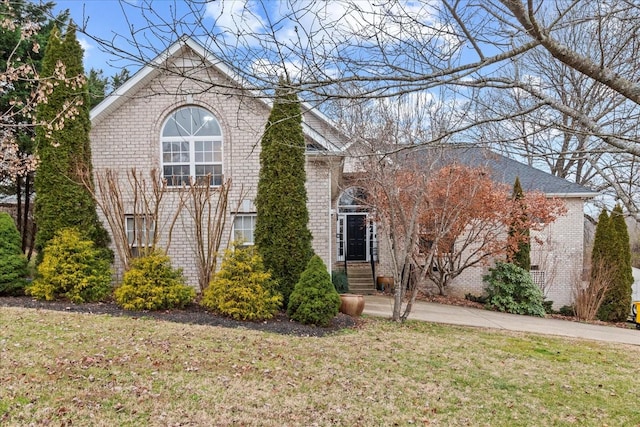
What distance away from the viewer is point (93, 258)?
9352 millimetres

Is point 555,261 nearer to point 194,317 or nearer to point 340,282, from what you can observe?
point 340,282

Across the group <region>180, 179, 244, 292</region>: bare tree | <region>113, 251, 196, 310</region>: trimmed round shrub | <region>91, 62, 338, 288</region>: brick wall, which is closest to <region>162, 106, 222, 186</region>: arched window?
<region>91, 62, 338, 288</region>: brick wall

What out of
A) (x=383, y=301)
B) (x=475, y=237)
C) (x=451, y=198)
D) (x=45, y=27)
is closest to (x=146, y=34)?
(x=451, y=198)

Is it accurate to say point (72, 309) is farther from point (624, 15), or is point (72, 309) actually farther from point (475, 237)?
point (475, 237)

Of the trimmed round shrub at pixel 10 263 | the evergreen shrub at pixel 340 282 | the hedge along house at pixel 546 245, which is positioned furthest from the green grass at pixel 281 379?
the hedge along house at pixel 546 245

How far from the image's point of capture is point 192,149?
1172 cm

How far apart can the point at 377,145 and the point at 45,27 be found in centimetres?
1306

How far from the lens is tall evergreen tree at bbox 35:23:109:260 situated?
9742mm

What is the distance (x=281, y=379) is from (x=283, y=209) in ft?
15.1

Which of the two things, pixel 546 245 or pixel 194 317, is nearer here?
pixel 194 317

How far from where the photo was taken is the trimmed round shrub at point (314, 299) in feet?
27.9

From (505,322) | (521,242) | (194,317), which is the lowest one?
(505,322)

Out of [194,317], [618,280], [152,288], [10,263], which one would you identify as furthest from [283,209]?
[618,280]

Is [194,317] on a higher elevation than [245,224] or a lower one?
lower
